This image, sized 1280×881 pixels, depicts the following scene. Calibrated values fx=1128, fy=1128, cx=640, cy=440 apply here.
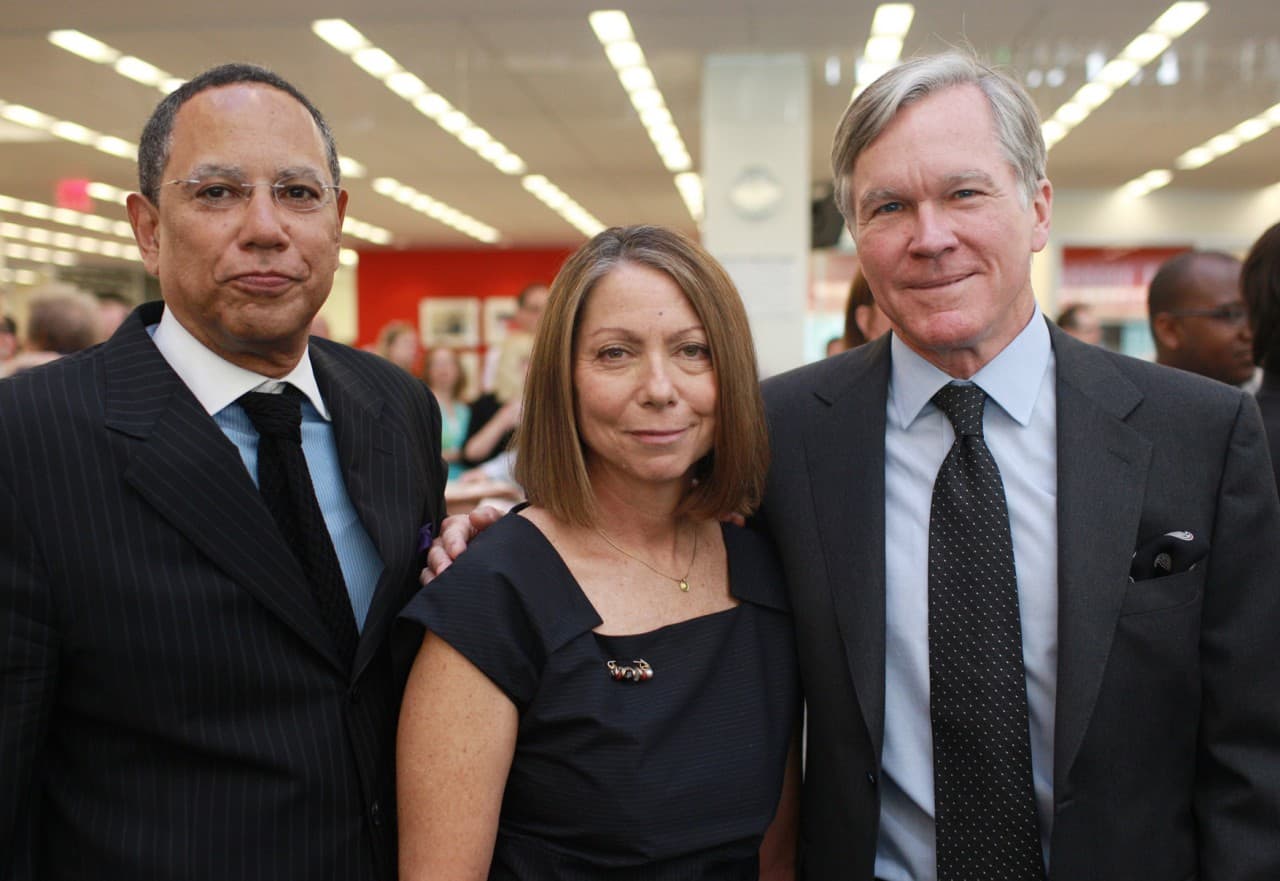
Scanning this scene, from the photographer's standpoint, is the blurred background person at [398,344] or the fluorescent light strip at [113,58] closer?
the fluorescent light strip at [113,58]

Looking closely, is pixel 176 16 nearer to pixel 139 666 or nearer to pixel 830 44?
pixel 830 44

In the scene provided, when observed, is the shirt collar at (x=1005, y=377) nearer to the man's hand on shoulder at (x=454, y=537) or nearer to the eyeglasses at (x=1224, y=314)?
the man's hand on shoulder at (x=454, y=537)

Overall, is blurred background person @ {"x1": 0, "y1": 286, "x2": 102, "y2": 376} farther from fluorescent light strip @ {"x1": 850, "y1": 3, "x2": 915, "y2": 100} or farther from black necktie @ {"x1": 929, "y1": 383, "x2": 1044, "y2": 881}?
black necktie @ {"x1": 929, "y1": 383, "x2": 1044, "y2": 881}

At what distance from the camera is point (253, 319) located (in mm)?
1578

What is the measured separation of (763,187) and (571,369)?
20.2 ft

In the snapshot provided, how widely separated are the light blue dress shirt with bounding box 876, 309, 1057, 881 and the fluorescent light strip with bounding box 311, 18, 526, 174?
222 inches

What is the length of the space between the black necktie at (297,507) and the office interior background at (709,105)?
483cm

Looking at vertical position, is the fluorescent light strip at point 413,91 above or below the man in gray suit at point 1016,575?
above

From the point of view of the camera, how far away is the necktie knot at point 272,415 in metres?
1.61

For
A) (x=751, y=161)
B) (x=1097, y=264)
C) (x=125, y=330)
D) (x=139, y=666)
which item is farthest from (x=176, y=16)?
(x=1097, y=264)

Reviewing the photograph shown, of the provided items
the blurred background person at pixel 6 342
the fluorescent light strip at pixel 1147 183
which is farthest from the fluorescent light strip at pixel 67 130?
the fluorescent light strip at pixel 1147 183

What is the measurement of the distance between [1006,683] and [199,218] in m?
1.30

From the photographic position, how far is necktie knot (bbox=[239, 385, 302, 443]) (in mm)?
1612

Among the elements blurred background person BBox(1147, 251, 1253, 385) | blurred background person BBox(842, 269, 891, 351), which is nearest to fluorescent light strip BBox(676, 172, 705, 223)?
blurred background person BBox(1147, 251, 1253, 385)
